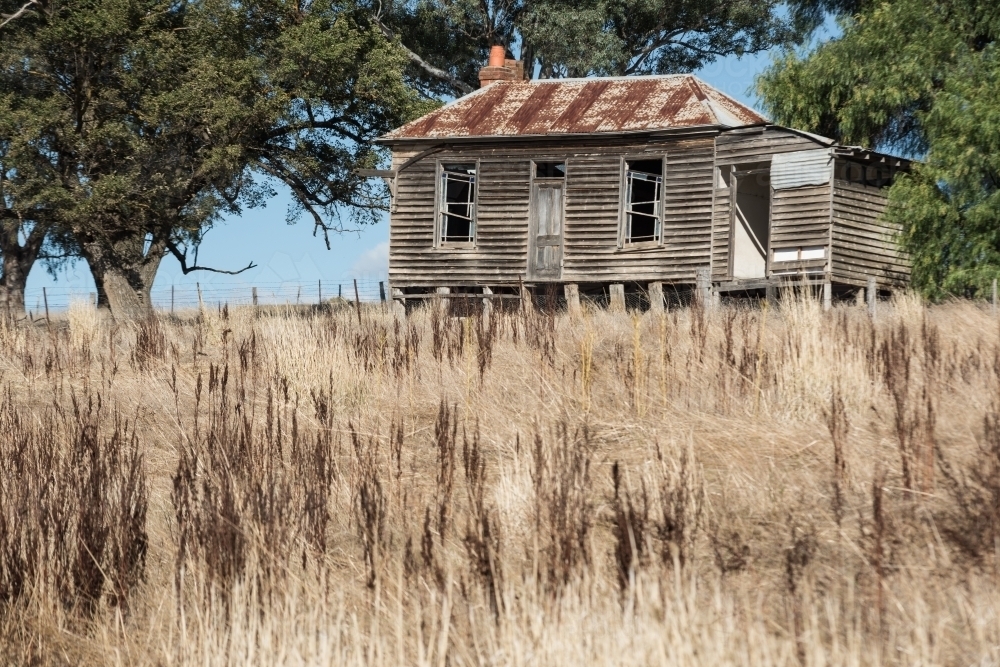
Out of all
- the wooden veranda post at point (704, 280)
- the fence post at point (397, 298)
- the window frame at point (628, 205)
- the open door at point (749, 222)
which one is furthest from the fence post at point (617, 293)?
the fence post at point (397, 298)

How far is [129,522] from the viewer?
5449 millimetres

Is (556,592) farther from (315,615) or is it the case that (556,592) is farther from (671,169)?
(671,169)

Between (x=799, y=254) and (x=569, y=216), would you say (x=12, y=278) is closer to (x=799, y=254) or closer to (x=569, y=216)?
(x=569, y=216)

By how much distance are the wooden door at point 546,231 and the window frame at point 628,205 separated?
42.6 inches

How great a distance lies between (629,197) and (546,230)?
156 cm

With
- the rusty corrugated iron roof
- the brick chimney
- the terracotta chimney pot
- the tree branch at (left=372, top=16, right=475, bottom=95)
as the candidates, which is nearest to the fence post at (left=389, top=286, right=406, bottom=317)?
the rusty corrugated iron roof

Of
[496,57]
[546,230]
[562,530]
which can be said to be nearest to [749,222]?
→ [546,230]

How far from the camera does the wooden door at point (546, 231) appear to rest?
21.2m

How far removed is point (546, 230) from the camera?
21.3m

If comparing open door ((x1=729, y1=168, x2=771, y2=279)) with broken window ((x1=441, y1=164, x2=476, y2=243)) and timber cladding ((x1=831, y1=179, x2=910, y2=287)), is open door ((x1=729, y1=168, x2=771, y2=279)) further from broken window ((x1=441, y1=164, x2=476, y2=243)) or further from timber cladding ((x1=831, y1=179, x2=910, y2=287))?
broken window ((x1=441, y1=164, x2=476, y2=243))

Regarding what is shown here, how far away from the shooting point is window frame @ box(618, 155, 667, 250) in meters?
20.6

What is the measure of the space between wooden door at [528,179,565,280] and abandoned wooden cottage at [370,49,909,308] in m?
0.02

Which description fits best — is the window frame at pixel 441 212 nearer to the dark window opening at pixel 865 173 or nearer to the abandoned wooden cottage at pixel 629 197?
the abandoned wooden cottage at pixel 629 197

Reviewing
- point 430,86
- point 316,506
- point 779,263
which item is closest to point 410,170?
point 779,263
